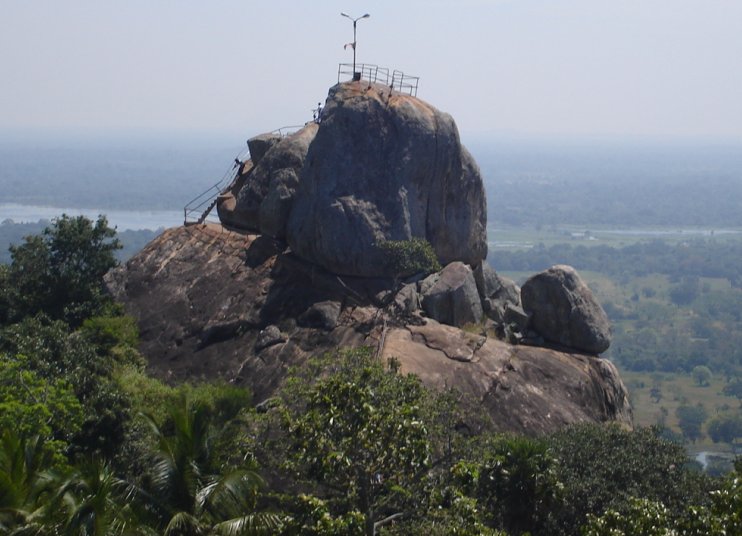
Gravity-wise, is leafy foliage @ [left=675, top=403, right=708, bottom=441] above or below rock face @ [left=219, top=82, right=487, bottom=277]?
below

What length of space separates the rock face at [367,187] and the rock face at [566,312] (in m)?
4.77

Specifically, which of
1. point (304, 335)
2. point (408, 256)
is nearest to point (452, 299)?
point (408, 256)

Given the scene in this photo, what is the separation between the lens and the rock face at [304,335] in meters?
27.2

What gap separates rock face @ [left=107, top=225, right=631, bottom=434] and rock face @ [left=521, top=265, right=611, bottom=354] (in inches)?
42.4

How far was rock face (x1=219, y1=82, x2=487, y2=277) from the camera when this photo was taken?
3266cm

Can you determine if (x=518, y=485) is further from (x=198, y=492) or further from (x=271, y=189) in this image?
(x=271, y=189)

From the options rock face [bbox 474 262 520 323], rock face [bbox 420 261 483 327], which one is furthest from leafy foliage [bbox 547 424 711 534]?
rock face [bbox 474 262 520 323]

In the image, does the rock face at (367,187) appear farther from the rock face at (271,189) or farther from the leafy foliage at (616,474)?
the leafy foliage at (616,474)

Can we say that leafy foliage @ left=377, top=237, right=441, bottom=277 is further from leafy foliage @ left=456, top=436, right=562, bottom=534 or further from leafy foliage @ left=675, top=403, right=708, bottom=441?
leafy foliage @ left=675, top=403, right=708, bottom=441

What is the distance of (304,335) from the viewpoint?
29984 millimetres

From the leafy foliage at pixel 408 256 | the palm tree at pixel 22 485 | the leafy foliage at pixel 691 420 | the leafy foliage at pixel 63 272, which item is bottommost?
the leafy foliage at pixel 691 420

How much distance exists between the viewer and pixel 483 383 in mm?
26984

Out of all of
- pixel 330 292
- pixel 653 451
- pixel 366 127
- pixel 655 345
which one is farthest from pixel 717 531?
pixel 655 345

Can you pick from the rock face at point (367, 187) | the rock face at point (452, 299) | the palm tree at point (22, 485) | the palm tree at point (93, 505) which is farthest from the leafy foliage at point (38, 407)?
the rock face at point (452, 299)
